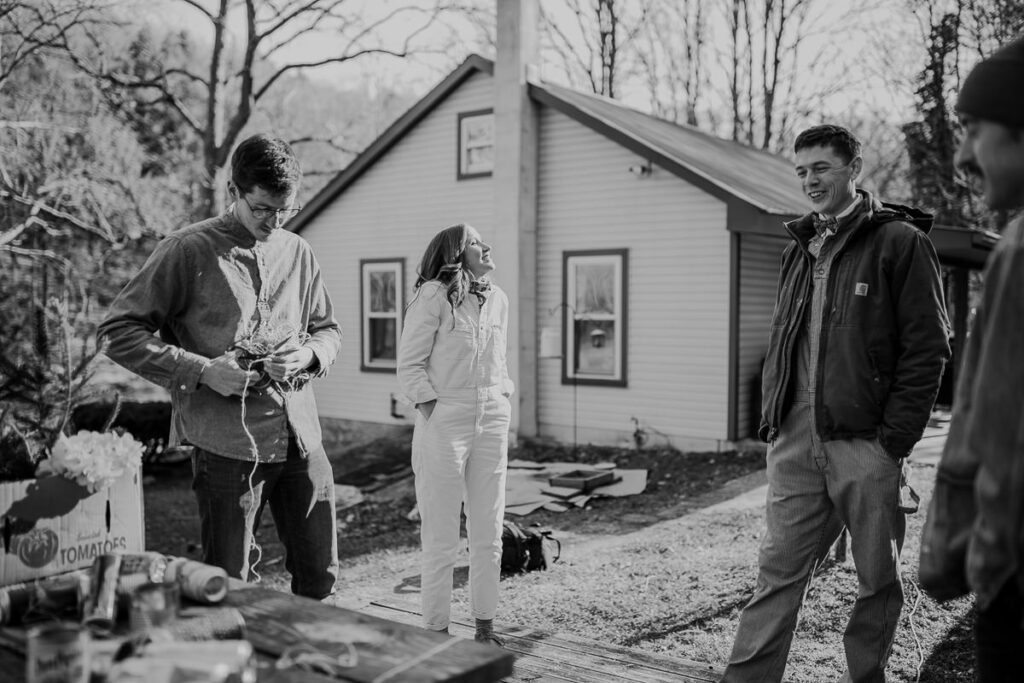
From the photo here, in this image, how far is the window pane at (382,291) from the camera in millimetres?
14555

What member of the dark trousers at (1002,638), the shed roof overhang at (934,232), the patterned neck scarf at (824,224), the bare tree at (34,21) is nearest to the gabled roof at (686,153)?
the shed roof overhang at (934,232)

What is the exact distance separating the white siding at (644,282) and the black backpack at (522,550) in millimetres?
5625

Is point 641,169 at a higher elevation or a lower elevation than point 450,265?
higher

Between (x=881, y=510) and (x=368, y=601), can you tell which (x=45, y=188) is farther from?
(x=881, y=510)

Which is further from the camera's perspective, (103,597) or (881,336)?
(881,336)

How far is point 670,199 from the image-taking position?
1180 cm

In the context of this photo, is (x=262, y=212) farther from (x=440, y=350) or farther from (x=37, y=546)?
(x=37, y=546)

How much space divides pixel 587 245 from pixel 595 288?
23.8 inches

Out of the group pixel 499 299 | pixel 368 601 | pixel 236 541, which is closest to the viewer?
pixel 236 541

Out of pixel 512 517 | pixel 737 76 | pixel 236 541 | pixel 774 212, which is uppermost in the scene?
pixel 737 76

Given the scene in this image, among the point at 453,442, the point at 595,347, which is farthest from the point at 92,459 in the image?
the point at 595,347

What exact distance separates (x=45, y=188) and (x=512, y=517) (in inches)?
379

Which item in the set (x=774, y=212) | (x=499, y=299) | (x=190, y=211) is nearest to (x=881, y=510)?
(x=499, y=299)

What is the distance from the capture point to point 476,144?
13.6 m
